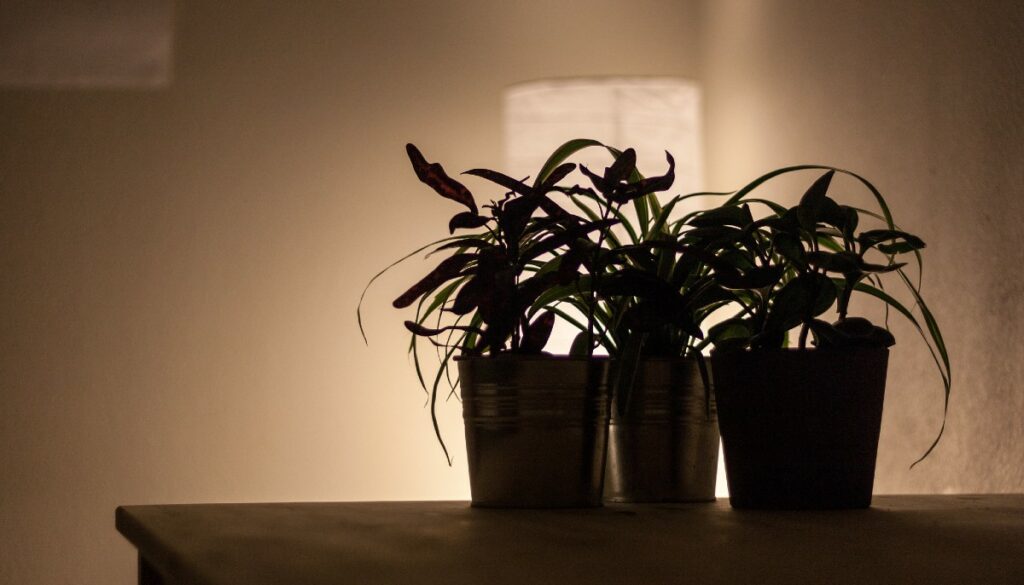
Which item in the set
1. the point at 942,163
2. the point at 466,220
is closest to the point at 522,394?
the point at 466,220

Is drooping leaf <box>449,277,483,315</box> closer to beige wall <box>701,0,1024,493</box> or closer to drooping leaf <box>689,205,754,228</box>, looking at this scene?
drooping leaf <box>689,205,754,228</box>

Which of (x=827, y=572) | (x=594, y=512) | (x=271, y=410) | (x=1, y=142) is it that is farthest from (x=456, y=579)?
(x=1, y=142)

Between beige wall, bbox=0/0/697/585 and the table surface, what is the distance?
157 cm

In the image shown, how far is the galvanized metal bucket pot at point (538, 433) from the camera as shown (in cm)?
81

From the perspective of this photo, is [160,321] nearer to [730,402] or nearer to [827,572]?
[730,402]

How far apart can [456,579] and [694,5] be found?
2.34m

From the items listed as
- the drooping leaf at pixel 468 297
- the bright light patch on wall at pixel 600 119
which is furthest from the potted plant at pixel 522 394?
the bright light patch on wall at pixel 600 119

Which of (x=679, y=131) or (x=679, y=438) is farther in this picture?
(x=679, y=131)

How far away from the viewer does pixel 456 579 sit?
43cm

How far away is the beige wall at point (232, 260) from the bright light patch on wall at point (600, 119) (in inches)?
23.5

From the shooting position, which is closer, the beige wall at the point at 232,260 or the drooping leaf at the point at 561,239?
the drooping leaf at the point at 561,239

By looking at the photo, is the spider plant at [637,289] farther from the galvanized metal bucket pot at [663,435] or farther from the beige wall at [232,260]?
the beige wall at [232,260]

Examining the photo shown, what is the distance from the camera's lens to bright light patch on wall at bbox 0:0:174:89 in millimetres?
2312

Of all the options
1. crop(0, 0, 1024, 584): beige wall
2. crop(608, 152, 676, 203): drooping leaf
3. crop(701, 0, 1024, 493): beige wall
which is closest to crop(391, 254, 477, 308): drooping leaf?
crop(608, 152, 676, 203): drooping leaf
